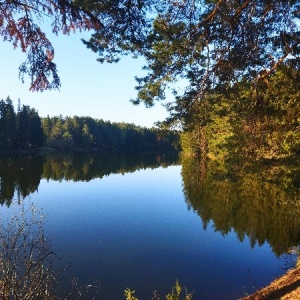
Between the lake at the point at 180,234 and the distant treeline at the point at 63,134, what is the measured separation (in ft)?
18.8

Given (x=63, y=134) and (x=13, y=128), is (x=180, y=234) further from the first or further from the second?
(x=63, y=134)

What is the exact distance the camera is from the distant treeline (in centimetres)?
7514

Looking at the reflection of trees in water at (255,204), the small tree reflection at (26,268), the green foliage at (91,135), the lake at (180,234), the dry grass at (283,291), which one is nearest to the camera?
the small tree reflection at (26,268)

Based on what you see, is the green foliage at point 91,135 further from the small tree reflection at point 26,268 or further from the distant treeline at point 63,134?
the small tree reflection at point 26,268

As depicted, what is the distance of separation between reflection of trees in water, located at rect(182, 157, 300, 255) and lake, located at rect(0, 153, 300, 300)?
0.17 ft

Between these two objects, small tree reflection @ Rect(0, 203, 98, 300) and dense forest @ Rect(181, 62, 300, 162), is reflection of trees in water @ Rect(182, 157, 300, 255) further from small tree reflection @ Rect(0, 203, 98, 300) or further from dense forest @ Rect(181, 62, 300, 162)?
small tree reflection @ Rect(0, 203, 98, 300)

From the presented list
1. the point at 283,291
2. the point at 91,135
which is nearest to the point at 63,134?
the point at 91,135

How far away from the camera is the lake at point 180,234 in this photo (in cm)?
1196

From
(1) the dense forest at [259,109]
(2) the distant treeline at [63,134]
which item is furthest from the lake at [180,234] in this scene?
(2) the distant treeline at [63,134]

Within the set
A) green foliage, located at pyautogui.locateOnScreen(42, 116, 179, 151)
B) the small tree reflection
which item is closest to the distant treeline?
green foliage, located at pyautogui.locateOnScreen(42, 116, 179, 151)

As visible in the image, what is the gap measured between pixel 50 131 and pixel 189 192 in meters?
103

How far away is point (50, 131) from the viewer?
123m

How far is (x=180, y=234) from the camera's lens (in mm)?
18062

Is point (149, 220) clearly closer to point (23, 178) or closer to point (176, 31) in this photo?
point (176, 31)
